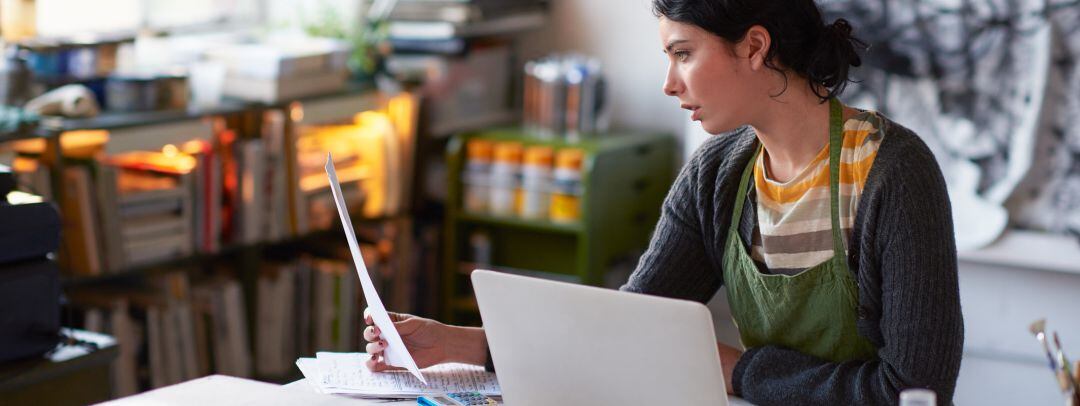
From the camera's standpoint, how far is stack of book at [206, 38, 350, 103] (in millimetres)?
3096

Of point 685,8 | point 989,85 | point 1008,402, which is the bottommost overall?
point 1008,402

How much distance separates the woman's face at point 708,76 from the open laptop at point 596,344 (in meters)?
0.38

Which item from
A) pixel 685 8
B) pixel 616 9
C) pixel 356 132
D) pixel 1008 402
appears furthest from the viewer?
pixel 616 9

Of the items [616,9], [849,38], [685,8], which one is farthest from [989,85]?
[685,8]

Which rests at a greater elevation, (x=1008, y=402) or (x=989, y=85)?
(x=989, y=85)

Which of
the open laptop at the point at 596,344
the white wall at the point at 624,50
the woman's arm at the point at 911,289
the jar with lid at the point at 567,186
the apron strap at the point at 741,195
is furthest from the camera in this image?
the white wall at the point at 624,50

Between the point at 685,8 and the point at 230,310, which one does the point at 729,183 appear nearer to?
the point at 685,8

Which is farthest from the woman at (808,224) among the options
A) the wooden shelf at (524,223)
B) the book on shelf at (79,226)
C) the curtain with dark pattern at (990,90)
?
the wooden shelf at (524,223)

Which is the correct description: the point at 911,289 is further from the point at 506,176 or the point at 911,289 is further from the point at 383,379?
the point at 506,176

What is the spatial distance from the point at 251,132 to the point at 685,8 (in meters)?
1.87

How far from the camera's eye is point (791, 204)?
162cm

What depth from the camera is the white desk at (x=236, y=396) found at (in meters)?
1.50

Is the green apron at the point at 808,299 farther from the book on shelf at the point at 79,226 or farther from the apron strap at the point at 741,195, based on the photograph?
the book on shelf at the point at 79,226

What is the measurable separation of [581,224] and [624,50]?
645 mm
